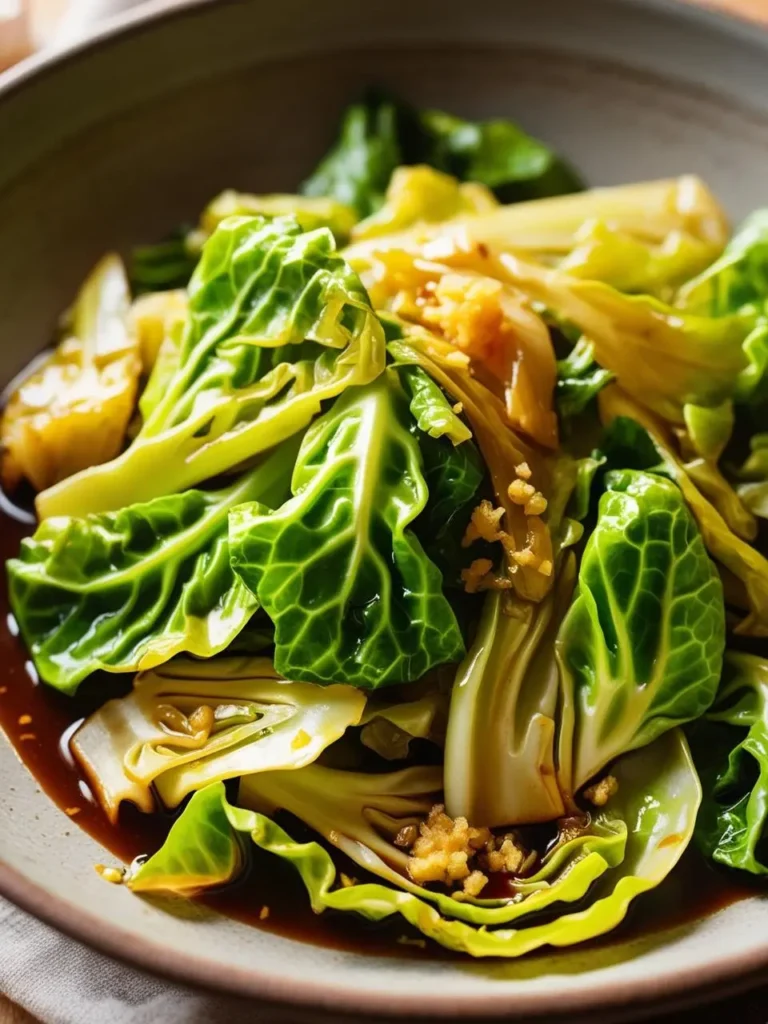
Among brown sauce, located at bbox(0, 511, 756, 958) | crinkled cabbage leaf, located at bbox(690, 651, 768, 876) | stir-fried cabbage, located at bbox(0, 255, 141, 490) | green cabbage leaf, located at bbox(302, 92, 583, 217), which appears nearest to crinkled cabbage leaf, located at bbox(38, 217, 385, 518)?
stir-fried cabbage, located at bbox(0, 255, 141, 490)

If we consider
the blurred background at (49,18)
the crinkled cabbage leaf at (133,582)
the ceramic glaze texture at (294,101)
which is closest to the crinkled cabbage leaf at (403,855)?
the crinkled cabbage leaf at (133,582)

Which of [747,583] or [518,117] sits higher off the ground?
[518,117]

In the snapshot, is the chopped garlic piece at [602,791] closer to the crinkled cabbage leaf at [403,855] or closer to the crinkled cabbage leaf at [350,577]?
the crinkled cabbage leaf at [403,855]

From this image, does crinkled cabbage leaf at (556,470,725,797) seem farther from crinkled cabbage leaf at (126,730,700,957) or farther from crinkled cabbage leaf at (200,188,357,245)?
crinkled cabbage leaf at (200,188,357,245)

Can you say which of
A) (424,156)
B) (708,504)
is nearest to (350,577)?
(708,504)

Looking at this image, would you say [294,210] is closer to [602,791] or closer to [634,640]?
[634,640]

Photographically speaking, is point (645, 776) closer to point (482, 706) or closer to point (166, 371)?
point (482, 706)

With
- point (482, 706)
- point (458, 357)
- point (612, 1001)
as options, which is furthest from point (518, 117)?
point (612, 1001)
